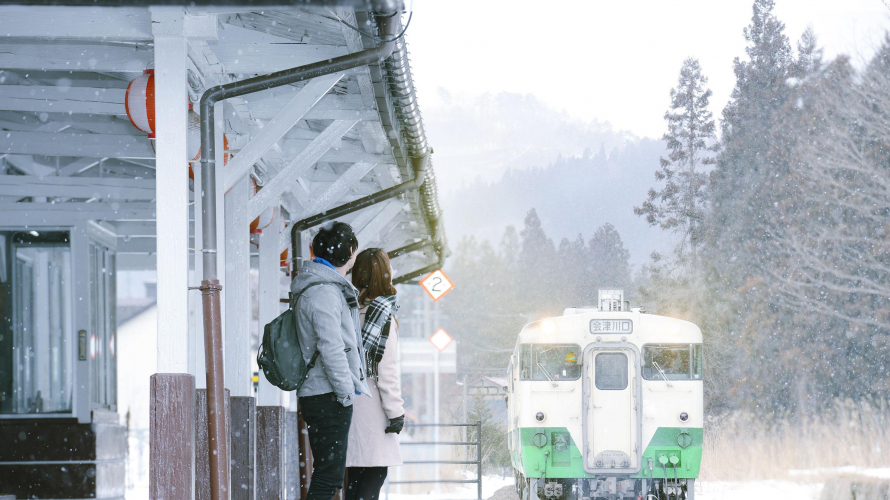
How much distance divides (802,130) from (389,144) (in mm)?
36480

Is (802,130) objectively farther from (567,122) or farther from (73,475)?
(567,122)

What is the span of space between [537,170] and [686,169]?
51.0m

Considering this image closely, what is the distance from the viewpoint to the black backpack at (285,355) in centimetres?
440

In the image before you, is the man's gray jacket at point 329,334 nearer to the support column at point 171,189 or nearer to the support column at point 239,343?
the support column at point 171,189

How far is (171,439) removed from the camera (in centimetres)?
→ 504

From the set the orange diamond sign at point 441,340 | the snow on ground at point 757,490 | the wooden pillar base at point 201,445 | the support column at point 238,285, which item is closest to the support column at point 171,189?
the wooden pillar base at point 201,445

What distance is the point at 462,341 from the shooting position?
188 ft

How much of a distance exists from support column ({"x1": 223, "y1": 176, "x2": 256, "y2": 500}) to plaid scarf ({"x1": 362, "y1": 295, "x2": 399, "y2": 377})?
291 centimetres

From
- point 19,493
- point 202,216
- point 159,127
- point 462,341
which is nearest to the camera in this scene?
point 159,127

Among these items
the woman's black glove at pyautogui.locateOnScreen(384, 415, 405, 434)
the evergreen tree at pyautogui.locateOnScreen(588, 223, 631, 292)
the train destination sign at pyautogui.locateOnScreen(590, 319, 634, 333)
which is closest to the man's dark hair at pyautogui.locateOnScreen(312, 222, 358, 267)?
the woman's black glove at pyautogui.locateOnScreen(384, 415, 405, 434)

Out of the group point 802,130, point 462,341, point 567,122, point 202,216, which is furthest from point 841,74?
point 567,122

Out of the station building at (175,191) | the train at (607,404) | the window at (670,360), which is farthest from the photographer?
the window at (670,360)

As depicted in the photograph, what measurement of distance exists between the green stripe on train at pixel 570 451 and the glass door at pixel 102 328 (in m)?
4.36

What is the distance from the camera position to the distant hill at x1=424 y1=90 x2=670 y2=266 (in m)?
90.4
